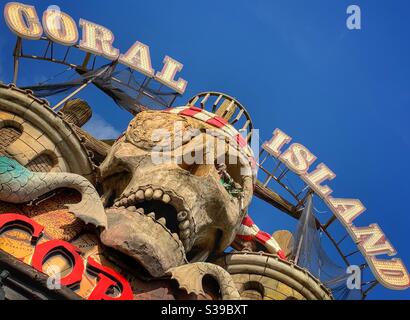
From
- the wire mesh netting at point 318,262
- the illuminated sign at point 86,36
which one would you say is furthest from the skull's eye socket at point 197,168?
the illuminated sign at point 86,36

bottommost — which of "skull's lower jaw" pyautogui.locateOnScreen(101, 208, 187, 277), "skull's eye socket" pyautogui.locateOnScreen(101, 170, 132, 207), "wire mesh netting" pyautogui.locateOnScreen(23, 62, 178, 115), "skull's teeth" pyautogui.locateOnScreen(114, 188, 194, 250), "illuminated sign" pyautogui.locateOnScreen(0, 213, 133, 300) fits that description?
"illuminated sign" pyautogui.locateOnScreen(0, 213, 133, 300)

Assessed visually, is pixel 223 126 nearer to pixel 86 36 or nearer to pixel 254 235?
pixel 254 235

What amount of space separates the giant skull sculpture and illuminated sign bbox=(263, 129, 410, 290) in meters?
13.1

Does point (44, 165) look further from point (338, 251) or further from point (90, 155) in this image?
point (338, 251)

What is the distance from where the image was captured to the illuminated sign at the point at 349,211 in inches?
1094

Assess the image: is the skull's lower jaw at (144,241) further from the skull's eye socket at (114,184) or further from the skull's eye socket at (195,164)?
the skull's eye socket at (195,164)

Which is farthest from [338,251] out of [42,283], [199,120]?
[42,283]

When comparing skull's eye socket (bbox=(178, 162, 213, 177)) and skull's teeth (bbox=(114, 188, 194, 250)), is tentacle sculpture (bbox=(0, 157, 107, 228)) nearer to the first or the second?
skull's teeth (bbox=(114, 188, 194, 250))

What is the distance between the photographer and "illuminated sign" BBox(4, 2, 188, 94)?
23219 mm

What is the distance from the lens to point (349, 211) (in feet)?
100

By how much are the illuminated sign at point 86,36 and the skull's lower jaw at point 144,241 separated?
11.7m

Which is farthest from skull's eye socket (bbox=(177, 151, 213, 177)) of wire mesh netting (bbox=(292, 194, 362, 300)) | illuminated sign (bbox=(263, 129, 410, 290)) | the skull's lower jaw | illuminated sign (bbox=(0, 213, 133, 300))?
illuminated sign (bbox=(263, 129, 410, 290))

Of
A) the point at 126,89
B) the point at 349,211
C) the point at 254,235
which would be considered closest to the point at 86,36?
the point at 126,89

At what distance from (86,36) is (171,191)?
47.2 feet
